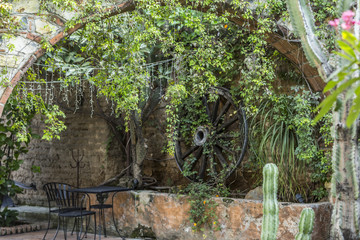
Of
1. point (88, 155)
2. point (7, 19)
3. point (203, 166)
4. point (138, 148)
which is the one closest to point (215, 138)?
point (203, 166)

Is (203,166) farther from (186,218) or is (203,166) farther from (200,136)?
(186,218)

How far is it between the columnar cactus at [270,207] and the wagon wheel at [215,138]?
7.88 ft

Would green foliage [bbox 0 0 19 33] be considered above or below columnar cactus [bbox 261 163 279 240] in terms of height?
above

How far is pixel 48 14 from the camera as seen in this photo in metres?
4.15

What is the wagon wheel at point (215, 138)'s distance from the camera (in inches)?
232

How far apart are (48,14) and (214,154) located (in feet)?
10.6

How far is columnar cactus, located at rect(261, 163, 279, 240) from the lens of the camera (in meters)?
3.23

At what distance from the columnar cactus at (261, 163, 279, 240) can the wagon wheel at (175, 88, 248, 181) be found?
7.88 feet

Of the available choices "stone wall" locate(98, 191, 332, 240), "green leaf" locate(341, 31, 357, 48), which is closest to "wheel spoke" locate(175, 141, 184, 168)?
"stone wall" locate(98, 191, 332, 240)

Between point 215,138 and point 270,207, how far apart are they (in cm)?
296

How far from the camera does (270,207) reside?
10.7ft

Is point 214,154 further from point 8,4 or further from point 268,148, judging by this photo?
point 8,4

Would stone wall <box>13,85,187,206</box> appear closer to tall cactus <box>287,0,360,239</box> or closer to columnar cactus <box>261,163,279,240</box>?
columnar cactus <box>261,163,279,240</box>

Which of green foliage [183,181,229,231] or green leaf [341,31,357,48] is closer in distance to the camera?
A: green leaf [341,31,357,48]
